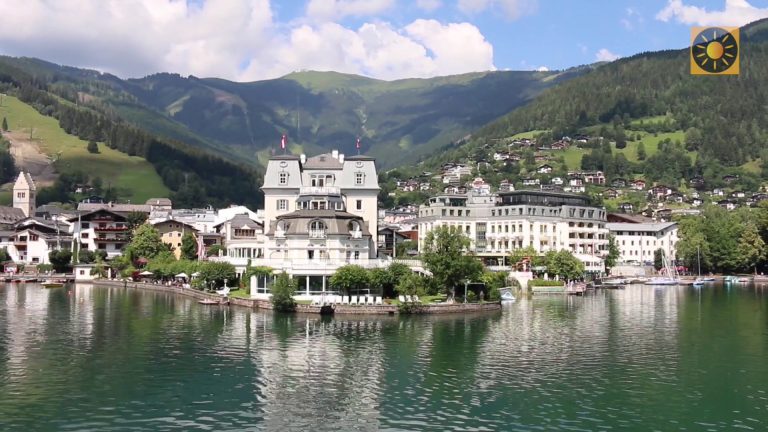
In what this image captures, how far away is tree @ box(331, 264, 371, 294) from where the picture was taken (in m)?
76.6

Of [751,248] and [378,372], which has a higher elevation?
[751,248]

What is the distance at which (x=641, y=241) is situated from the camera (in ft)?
566

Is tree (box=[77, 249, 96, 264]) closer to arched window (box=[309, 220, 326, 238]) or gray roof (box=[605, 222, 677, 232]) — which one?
arched window (box=[309, 220, 326, 238])

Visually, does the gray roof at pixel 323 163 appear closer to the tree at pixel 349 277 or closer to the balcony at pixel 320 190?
the balcony at pixel 320 190

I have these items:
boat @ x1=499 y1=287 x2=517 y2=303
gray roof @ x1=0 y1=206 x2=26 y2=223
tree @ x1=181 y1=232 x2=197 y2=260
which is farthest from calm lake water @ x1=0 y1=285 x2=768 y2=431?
gray roof @ x1=0 y1=206 x2=26 y2=223

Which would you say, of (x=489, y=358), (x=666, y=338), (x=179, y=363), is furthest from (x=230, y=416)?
(x=666, y=338)

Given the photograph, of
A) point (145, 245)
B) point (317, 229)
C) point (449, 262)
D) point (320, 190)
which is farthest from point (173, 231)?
point (449, 262)

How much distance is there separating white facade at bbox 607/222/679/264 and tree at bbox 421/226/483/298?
9939 centimetres

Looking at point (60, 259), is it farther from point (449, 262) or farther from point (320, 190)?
point (449, 262)

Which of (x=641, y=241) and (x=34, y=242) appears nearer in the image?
(x=34, y=242)

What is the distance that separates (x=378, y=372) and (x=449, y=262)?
108ft

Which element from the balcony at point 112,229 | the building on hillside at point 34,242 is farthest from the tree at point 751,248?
the building on hillside at point 34,242

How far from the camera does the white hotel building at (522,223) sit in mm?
141875

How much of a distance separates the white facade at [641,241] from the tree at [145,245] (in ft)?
319
